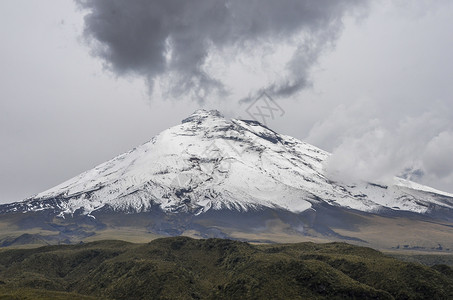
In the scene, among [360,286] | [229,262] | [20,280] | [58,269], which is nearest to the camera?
[360,286]

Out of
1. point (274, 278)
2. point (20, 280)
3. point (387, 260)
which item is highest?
point (387, 260)

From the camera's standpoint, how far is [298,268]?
10912cm

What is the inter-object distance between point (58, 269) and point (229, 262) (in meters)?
63.5

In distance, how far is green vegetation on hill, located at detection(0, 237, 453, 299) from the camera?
100438 mm

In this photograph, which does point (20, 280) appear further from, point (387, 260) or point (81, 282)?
point (387, 260)

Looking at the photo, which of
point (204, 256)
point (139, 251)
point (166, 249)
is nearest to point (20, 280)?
point (139, 251)

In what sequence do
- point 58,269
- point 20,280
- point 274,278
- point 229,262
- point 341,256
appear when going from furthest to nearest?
1. point 58,269
2. point 229,262
3. point 341,256
4. point 20,280
5. point 274,278

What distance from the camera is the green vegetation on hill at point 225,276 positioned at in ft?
330

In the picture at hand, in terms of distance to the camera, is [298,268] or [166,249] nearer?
[298,268]

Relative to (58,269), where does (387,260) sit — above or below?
above

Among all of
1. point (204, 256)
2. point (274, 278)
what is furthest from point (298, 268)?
point (204, 256)

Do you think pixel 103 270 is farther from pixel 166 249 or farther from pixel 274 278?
pixel 274 278

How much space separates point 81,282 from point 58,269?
23.8 metres

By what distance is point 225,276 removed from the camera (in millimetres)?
124688
